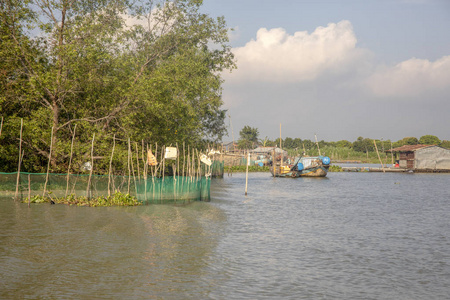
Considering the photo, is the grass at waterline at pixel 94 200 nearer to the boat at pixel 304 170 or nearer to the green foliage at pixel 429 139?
the boat at pixel 304 170

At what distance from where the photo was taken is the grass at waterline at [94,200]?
74.9 ft

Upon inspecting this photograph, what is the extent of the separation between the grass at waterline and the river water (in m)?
0.50

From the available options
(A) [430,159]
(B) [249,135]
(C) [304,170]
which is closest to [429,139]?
(B) [249,135]

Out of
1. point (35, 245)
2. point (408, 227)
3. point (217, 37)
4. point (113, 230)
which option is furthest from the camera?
point (217, 37)

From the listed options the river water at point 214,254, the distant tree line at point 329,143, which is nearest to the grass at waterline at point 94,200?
the river water at point 214,254

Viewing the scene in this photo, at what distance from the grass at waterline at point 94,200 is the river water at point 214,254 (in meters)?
0.50

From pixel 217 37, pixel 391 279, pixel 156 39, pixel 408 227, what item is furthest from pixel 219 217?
pixel 217 37

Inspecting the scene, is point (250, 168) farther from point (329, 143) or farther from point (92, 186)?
point (329, 143)

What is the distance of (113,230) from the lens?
56.9ft

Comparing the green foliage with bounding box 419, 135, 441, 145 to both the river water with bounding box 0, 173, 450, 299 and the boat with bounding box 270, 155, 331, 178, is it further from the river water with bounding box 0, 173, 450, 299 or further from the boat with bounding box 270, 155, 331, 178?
the river water with bounding box 0, 173, 450, 299

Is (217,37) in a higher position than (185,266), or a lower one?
higher

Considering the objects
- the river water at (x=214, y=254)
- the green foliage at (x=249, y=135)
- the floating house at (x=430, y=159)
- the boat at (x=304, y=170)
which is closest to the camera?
the river water at (x=214, y=254)

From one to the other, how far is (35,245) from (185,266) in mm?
5145

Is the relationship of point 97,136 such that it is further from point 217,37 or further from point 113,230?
point 217,37
